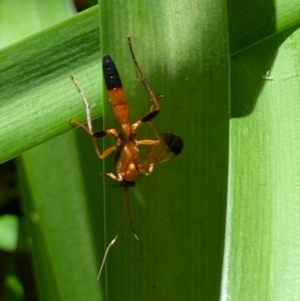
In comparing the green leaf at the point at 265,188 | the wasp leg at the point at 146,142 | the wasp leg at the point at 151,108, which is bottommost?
the green leaf at the point at 265,188

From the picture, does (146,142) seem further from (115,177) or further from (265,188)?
(265,188)

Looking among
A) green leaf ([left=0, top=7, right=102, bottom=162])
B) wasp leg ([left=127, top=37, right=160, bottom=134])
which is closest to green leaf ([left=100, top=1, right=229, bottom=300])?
wasp leg ([left=127, top=37, right=160, bottom=134])

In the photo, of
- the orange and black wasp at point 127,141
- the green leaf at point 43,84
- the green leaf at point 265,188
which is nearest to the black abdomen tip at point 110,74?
the orange and black wasp at point 127,141

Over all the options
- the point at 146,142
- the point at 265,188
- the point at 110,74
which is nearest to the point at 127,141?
the point at 146,142

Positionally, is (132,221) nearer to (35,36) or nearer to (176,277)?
(176,277)

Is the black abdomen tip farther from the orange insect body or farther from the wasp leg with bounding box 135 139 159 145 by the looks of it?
the wasp leg with bounding box 135 139 159 145

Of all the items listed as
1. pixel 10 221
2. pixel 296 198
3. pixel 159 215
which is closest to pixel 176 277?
pixel 159 215

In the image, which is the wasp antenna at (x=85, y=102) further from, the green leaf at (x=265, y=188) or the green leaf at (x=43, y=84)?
the green leaf at (x=265, y=188)
